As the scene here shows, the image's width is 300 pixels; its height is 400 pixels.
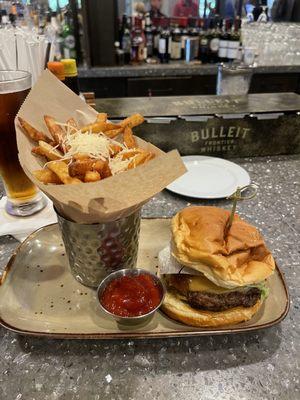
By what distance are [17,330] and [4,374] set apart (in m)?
0.10

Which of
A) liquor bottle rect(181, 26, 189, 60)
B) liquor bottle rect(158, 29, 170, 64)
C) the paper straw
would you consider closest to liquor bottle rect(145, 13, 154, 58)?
liquor bottle rect(158, 29, 170, 64)

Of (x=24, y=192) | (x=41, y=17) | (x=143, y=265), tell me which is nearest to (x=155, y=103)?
(x=24, y=192)

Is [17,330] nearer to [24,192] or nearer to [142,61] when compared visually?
[24,192]

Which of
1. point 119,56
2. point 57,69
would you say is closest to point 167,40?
point 119,56

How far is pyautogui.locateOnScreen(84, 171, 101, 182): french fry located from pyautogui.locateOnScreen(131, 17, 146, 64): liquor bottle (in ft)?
12.7

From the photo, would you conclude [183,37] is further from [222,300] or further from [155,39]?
[222,300]

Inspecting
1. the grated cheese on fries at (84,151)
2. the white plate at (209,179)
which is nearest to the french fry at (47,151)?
the grated cheese on fries at (84,151)

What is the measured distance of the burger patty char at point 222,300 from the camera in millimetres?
904

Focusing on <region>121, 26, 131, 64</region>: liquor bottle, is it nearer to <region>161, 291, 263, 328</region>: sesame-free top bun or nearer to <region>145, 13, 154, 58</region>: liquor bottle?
<region>145, 13, 154, 58</region>: liquor bottle

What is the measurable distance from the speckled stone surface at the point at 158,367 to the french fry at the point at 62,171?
1.43 feet

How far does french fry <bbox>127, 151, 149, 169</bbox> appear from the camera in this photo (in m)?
0.89

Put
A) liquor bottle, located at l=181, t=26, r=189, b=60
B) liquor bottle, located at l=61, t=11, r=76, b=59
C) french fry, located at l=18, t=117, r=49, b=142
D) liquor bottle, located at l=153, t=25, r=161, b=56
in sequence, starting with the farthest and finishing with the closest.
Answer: liquor bottle, located at l=153, t=25, r=161, b=56 → liquor bottle, located at l=181, t=26, r=189, b=60 → liquor bottle, located at l=61, t=11, r=76, b=59 → french fry, located at l=18, t=117, r=49, b=142

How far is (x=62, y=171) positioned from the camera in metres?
0.85

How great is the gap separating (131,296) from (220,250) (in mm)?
279
